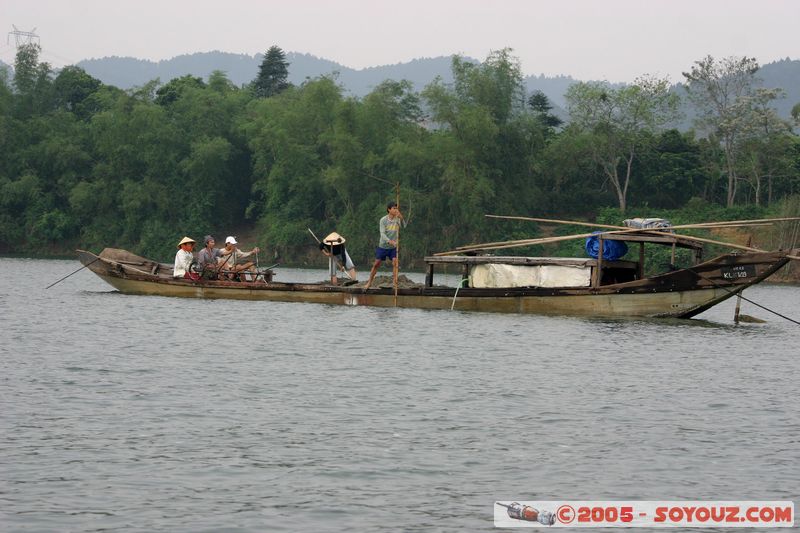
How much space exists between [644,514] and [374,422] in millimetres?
4222

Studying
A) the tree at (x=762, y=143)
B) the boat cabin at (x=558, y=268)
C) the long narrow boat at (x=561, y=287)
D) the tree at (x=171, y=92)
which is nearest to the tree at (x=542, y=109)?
the tree at (x=762, y=143)

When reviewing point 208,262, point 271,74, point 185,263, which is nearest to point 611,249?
point 208,262

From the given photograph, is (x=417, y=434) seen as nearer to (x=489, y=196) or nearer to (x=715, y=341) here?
(x=715, y=341)

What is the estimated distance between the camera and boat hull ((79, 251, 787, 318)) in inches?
940

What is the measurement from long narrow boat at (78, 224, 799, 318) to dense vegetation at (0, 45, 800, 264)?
29202mm

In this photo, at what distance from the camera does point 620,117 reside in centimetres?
6394

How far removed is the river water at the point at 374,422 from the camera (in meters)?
9.93

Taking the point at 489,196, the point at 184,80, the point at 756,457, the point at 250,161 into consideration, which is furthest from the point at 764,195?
the point at 756,457

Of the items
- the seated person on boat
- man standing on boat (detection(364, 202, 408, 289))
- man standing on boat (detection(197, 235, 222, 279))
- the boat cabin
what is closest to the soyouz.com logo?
the boat cabin

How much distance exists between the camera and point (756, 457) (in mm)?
11812

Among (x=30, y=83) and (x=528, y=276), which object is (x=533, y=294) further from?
(x=30, y=83)

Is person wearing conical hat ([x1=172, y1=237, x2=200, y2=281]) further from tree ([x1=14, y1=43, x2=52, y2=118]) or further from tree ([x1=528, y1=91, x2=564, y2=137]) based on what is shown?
tree ([x1=14, y1=43, x2=52, y2=118])

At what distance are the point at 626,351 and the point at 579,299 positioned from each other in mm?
4741

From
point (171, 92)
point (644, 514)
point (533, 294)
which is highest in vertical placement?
point (171, 92)
